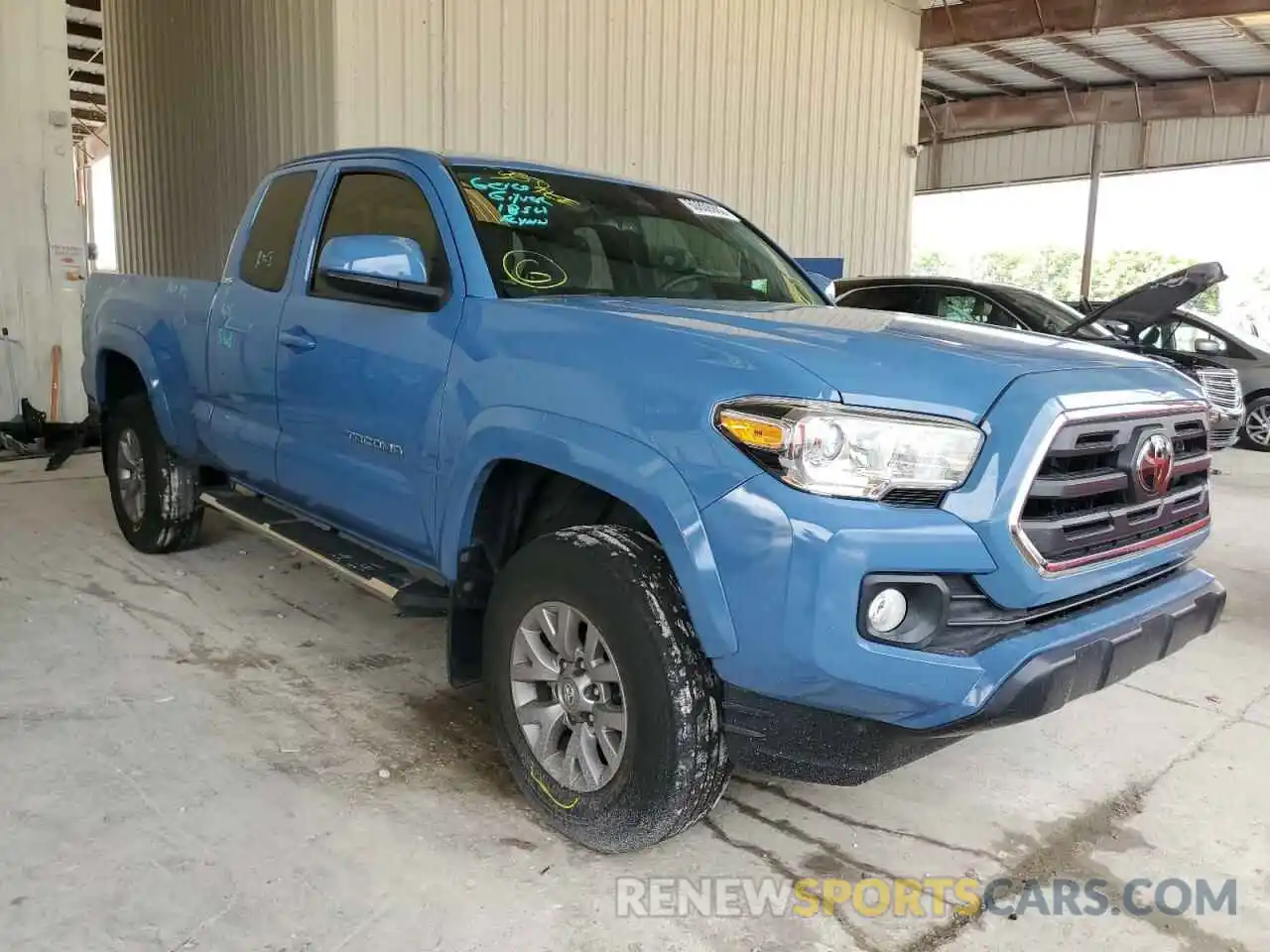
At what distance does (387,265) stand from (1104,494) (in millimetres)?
2040

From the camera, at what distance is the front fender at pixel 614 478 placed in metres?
2.10

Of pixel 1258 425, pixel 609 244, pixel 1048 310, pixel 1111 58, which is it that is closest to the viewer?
pixel 609 244

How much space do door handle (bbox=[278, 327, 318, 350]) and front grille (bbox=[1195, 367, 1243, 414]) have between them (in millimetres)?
7225

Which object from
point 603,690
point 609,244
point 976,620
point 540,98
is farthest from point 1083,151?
point 603,690

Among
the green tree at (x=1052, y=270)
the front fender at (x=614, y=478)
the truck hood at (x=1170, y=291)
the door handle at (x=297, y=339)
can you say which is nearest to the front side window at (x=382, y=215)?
the door handle at (x=297, y=339)

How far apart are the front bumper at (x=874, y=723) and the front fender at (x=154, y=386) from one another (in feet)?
10.5

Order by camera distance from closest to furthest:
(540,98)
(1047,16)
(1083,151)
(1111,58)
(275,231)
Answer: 1. (275,231)
2. (540,98)
3. (1047,16)
4. (1111,58)
5. (1083,151)

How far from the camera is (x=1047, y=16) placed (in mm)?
11531

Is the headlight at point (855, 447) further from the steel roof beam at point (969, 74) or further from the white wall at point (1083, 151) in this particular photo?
the white wall at point (1083, 151)

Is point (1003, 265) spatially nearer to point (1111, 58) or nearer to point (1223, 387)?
point (1111, 58)

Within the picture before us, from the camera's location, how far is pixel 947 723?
6.86 feet

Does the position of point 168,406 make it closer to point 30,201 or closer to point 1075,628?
point 1075,628

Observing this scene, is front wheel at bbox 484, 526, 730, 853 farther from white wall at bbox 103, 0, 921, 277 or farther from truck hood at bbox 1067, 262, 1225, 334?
white wall at bbox 103, 0, 921, 277

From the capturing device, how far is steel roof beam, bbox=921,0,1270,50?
1031 cm
